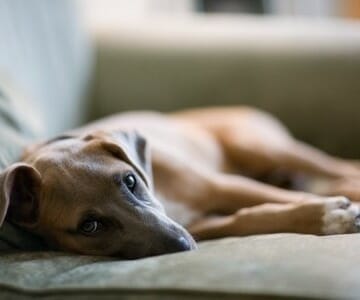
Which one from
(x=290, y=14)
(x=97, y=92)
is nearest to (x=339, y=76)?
(x=97, y=92)

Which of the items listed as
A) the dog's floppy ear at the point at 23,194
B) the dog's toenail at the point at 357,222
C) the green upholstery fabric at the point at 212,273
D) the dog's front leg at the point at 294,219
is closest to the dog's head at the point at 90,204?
the dog's floppy ear at the point at 23,194

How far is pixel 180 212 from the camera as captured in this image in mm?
2432

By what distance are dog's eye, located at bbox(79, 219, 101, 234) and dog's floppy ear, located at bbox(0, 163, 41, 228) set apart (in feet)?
0.46

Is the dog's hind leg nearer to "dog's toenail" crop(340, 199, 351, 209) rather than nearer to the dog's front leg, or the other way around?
the dog's front leg

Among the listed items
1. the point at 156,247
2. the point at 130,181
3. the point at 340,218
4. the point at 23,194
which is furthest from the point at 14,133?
the point at 340,218

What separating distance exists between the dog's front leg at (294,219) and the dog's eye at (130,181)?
1.29ft

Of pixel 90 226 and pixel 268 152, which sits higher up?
pixel 90 226

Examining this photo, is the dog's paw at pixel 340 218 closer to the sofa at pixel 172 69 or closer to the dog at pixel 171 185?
the dog at pixel 171 185

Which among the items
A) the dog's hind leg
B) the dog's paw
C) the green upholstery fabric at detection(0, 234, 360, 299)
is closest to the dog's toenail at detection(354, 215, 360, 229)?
the dog's paw

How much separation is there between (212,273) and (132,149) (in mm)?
680

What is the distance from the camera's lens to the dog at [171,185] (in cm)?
190

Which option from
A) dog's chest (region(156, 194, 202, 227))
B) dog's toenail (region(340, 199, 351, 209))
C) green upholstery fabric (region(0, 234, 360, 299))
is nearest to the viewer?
green upholstery fabric (region(0, 234, 360, 299))

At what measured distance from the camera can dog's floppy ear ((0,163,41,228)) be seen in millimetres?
1918

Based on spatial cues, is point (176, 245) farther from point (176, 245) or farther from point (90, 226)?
point (90, 226)
